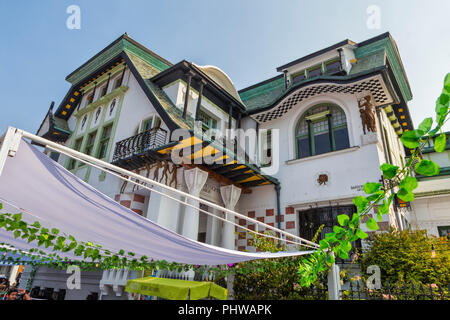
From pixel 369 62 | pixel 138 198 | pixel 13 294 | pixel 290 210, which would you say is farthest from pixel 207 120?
pixel 13 294

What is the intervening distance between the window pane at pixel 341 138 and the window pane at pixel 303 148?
1.15 metres

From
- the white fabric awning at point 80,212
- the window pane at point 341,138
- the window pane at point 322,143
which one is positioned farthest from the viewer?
the window pane at point 322,143

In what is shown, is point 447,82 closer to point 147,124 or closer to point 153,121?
point 153,121

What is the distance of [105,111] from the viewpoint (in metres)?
13.6

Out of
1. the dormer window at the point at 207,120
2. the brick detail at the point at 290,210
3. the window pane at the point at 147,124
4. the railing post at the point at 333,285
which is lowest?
the railing post at the point at 333,285

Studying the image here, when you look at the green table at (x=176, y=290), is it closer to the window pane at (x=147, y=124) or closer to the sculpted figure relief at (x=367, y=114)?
the window pane at (x=147, y=124)

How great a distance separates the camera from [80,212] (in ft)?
10.6

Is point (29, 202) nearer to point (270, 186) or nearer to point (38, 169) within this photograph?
point (38, 169)

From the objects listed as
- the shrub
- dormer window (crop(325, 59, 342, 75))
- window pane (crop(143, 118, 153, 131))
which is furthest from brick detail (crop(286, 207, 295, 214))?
window pane (crop(143, 118, 153, 131))

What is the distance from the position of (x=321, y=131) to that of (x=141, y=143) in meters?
7.29

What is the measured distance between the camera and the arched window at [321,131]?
1112cm

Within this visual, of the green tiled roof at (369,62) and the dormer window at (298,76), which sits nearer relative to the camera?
the green tiled roof at (369,62)

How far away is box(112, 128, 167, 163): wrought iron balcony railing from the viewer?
9.78 metres

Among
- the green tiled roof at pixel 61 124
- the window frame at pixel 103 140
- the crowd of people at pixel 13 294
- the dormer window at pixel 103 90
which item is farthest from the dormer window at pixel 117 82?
the crowd of people at pixel 13 294
